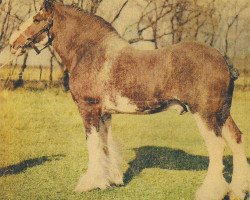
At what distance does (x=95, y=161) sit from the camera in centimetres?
376

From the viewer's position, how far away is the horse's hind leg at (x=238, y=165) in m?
3.48

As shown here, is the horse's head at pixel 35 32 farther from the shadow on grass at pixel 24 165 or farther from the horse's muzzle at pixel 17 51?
the shadow on grass at pixel 24 165

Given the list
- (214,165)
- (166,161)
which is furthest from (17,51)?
(214,165)

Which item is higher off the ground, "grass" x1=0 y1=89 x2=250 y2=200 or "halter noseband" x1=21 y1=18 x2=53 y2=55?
"halter noseband" x1=21 y1=18 x2=53 y2=55

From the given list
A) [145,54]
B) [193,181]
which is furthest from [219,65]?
→ [193,181]

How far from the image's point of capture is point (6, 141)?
4.59m

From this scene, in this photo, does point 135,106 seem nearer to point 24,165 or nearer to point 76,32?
point 76,32

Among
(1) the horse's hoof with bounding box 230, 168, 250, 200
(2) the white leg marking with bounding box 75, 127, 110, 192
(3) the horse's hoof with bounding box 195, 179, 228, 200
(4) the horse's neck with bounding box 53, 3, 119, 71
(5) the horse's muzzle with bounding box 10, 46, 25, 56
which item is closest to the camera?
(3) the horse's hoof with bounding box 195, 179, 228, 200

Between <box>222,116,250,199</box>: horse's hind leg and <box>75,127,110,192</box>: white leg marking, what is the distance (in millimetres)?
1008

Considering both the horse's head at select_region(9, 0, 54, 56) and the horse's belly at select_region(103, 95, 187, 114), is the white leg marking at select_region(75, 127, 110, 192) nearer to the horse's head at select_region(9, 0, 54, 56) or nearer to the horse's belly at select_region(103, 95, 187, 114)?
the horse's belly at select_region(103, 95, 187, 114)

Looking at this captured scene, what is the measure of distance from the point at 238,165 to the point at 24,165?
6.84 ft

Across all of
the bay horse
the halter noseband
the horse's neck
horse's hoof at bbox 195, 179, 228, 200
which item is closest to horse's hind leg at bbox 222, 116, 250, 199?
the bay horse

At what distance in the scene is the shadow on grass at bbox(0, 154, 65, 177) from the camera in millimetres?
4379

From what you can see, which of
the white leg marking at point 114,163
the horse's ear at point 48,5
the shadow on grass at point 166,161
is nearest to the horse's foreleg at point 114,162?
the white leg marking at point 114,163
